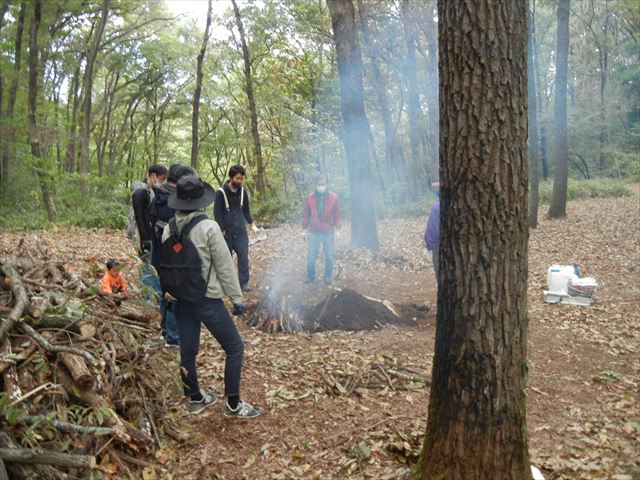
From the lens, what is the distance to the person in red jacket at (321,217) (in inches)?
309

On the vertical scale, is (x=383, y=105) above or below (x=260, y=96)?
below

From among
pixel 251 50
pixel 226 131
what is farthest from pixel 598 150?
pixel 226 131

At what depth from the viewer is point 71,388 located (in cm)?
327

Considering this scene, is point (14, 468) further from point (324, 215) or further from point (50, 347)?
point (324, 215)

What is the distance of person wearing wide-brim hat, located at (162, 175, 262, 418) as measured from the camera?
369 cm

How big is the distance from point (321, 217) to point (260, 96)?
17.3 metres

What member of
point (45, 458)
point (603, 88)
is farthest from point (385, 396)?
point (603, 88)

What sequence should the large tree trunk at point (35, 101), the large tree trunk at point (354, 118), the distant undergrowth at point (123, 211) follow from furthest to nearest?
the distant undergrowth at point (123, 211), the large tree trunk at point (35, 101), the large tree trunk at point (354, 118)

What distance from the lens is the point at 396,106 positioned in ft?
89.4

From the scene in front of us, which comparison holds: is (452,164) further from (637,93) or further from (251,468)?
(637,93)

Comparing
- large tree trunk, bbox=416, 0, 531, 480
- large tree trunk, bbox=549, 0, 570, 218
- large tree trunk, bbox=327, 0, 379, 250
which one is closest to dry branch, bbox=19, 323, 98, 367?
large tree trunk, bbox=416, 0, 531, 480

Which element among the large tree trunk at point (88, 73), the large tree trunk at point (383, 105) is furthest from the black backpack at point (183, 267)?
the large tree trunk at point (383, 105)

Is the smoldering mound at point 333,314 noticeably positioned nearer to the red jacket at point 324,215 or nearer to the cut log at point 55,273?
the red jacket at point 324,215

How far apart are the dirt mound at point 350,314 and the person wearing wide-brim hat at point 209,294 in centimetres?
250
